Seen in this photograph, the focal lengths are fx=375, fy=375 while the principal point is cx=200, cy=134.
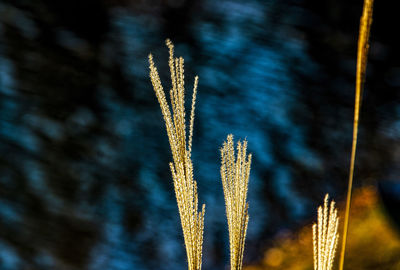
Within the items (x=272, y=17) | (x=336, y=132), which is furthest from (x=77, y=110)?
(x=336, y=132)

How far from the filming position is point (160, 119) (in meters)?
1.44


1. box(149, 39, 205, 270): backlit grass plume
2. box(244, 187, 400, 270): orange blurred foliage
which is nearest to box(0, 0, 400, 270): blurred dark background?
box(244, 187, 400, 270): orange blurred foliage

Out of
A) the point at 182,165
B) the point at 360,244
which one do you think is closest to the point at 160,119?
the point at 182,165

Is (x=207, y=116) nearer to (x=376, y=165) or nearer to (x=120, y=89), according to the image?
(x=120, y=89)

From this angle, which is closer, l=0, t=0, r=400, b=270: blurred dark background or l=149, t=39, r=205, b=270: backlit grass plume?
l=149, t=39, r=205, b=270: backlit grass plume

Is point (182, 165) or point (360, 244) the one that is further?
point (360, 244)

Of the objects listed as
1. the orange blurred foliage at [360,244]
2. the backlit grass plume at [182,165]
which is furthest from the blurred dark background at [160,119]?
the backlit grass plume at [182,165]

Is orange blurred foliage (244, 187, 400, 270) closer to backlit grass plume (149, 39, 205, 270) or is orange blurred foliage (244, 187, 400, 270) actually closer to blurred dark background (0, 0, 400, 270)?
blurred dark background (0, 0, 400, 270)

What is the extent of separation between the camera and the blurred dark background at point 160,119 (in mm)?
1411

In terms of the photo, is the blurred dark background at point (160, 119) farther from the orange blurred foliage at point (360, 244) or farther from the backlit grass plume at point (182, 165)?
the backlit grass plume at point (182, 165)

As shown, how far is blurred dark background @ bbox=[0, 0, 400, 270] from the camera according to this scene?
1411mm

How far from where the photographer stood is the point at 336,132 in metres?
1.43

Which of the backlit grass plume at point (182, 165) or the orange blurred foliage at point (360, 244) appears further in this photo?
the orange blurred foliage at point (360, 244)

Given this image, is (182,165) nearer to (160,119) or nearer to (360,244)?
(160,119)
